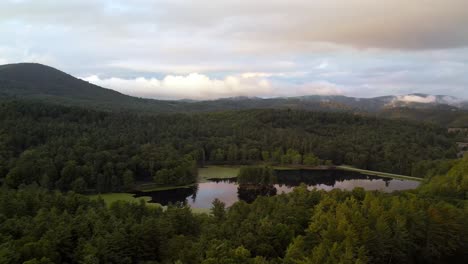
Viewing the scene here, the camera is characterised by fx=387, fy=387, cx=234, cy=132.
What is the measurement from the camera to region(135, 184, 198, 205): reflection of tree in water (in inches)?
3039

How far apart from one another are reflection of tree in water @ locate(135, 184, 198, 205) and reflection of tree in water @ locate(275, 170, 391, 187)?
24632mm

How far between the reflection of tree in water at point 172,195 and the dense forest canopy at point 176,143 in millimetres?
3984

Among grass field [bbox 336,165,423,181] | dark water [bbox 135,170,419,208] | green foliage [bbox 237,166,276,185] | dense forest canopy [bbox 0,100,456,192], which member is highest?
dense forest canopy [bbox 0,100,456,192]

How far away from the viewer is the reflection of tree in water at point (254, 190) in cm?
8129

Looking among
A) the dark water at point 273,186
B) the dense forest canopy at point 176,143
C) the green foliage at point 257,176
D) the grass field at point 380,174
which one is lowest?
the grass field at point 380,174

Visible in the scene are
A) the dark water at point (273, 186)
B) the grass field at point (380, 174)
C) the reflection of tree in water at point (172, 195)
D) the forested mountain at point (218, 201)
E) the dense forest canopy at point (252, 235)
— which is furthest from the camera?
the grass field at point (380, 174)

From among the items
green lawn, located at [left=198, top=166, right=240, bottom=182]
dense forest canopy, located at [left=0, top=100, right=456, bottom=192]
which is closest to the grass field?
dense forest canopy, located at [left=0, top=100, right=456, bottom=192]

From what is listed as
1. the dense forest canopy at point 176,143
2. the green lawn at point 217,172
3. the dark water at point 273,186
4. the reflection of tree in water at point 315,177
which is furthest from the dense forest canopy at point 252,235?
the green lawn at point 217,172

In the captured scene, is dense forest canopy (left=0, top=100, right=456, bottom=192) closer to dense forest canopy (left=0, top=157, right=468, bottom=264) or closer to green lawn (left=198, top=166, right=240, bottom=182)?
green lawn (left=198, top=166, right=240, bottom=182)

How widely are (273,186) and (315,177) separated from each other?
889 inches

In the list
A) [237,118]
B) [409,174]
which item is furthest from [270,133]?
[409,174]

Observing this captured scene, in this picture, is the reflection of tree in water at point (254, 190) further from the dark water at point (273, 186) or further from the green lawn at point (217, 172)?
the green lawn at point (217, 172)

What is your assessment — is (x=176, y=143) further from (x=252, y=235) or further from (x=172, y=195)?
(x=252, y=235)

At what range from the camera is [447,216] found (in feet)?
124
